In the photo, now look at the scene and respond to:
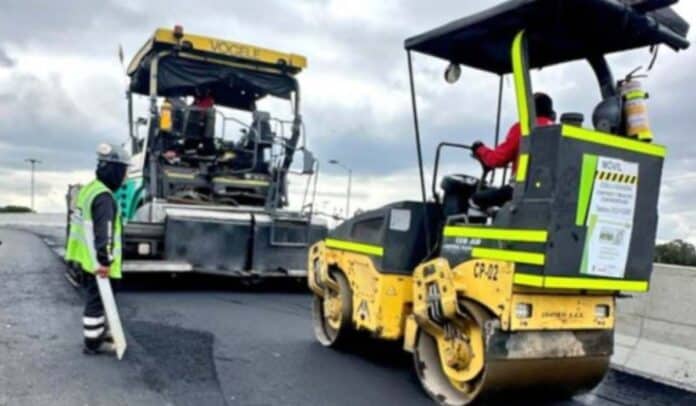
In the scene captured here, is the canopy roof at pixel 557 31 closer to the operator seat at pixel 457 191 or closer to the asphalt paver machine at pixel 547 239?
the asphalt paver machine at pixel 547 239

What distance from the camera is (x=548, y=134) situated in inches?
148

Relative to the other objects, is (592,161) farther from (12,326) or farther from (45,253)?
(45,253)

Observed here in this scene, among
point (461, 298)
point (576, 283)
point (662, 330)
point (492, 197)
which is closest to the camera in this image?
point (576, 283)

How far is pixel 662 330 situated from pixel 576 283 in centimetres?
235

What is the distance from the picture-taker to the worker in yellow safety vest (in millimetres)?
5148

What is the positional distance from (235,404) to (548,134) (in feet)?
7.94

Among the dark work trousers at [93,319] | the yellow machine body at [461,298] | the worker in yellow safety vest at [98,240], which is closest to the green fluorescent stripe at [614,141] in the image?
the yellow machine body at [461,298]

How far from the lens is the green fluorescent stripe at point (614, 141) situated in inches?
147

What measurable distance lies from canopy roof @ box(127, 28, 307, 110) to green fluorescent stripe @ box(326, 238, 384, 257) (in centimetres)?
430

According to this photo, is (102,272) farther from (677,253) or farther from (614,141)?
(677,253)

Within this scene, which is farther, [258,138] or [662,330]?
[258,138]

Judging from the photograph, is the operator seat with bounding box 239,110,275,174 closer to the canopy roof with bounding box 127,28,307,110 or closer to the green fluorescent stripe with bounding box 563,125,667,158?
the canopy roof with bounding box 127,28,307,110

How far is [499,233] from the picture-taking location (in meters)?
3.97

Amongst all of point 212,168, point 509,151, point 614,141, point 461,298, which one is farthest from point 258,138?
point 614,141
